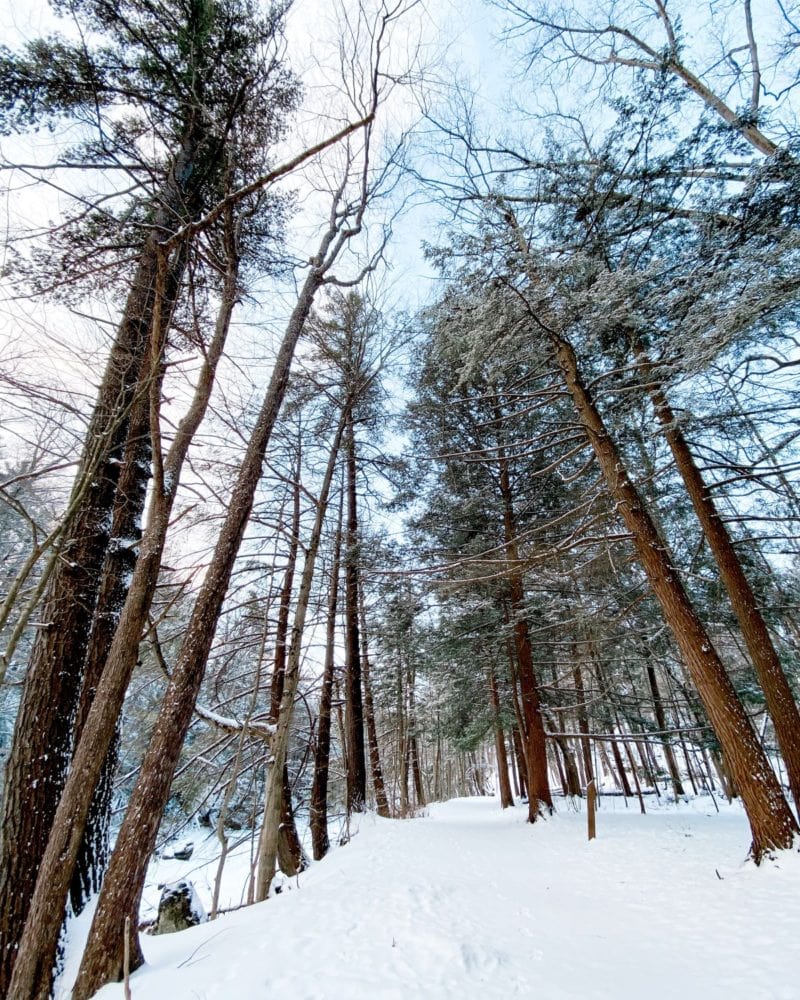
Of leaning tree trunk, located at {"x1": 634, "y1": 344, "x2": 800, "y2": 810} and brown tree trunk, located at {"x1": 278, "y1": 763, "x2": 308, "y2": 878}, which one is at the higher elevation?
leaning tree trunk, located at {"x1": 634, "y1": 344, "x2": 800, "y2": 810}

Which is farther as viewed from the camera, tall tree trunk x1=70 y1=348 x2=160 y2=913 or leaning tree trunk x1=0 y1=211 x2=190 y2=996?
tall tree trunk x1=70 y1=348 x2=160 y2=913

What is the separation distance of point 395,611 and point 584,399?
5.32m

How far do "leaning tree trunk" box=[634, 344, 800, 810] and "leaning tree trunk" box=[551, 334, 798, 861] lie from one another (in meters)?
0.42

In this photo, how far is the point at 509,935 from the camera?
2.87 m

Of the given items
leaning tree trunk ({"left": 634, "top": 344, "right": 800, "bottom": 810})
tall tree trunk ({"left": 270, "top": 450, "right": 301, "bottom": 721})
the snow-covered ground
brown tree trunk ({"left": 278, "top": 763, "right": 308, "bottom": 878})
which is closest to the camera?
the snow-covered ground

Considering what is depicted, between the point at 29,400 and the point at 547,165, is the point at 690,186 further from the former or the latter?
the point at 29,400

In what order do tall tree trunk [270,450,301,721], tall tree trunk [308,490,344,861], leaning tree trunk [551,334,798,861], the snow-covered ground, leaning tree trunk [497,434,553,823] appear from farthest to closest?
leaning tree trunk [497,434,553,823] → tall tree trunk [308,490,344,861] → tall tree trunk [270,450,301,721] → leaning tree trunk [551,334,798,861] → the snow-covered ground

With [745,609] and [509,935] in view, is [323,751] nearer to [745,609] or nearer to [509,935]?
[509,935]

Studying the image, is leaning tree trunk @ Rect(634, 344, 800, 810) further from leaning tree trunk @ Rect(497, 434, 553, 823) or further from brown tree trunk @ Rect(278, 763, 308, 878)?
brown tree trunk @ Rect(278, 763, 308, 878)

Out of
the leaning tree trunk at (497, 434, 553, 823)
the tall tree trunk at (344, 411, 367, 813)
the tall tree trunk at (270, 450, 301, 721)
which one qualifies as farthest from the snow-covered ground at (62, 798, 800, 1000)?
the leaning tree trunk at (497, 434, 553, 823)

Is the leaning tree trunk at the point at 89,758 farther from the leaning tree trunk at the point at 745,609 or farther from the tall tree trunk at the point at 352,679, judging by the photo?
the leaning tree trunk at the point at 745,609

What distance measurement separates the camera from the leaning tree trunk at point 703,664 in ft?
11.9

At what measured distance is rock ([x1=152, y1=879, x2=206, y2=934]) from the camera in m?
4.91

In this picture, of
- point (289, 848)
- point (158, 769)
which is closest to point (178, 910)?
point (289, 848)
